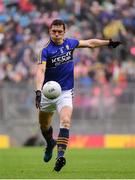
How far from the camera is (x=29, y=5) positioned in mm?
25625

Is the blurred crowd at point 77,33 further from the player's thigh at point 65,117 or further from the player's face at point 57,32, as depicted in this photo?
the player's thigh at point 65,117

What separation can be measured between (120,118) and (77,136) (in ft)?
4.90

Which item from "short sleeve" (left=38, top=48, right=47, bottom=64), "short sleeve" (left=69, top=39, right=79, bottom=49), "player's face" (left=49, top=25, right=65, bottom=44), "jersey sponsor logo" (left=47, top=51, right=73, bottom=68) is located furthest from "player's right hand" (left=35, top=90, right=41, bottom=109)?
"short sleeve" (left=69, top=39, right=79, bottom=49)

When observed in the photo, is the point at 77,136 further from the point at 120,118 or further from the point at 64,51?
the point at 64,51

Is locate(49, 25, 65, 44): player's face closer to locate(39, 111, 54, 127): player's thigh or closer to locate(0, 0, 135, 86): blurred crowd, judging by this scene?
locate(39, 111, 54, 127): player's thigh

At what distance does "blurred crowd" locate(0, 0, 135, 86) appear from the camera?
2278 cm

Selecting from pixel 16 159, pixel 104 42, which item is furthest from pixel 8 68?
pixel 104 42

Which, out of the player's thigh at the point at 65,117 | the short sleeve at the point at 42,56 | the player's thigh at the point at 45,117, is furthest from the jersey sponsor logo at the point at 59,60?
the player's thigh at the point at 45,117

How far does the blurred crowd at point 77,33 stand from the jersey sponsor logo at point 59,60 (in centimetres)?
1023

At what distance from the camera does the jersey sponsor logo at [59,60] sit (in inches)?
448

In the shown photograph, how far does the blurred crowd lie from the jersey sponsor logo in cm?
1023

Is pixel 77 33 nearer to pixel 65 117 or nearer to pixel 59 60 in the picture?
pixel 59 60

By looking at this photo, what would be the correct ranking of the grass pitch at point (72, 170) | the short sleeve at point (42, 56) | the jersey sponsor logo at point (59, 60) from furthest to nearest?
the jersey sponsor logo at point (59, 60) < the short sleeve at point (42, 56) < the grass pitch at point (72, 170)

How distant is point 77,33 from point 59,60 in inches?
516
